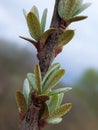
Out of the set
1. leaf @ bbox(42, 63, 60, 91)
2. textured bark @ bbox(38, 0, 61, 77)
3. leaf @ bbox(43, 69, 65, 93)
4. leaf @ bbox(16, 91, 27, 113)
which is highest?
textured bark @ bbox(38, 0, 61, 77)

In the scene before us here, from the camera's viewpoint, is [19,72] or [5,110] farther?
[19,72]

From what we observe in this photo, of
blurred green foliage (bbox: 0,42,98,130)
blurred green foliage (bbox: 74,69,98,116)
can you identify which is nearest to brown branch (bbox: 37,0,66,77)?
blurred green foliage (bbox: 0,42,98,130)

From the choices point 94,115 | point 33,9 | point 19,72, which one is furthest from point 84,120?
point 33,9

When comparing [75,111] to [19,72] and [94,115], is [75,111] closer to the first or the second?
[94,115]

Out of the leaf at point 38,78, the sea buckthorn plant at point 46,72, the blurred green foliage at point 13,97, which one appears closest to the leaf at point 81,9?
the sea buckthorn plant at point 46,72

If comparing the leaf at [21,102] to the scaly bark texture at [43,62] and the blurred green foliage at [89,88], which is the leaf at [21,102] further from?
the blurred green foliage at [89,88]

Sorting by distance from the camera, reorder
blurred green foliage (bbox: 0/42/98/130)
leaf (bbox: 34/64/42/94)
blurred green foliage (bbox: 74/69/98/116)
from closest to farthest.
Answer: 1. leaf (bbox: 34/64/42/94)
2. blurred green foliage (bbox: 0/42/98/130)
3. blurred green foliage (bbox: 74/69/98/116)

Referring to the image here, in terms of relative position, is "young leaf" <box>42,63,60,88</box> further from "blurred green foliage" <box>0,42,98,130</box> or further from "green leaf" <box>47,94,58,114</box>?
"blurred green foliage" <box>0,42,98,130</box>

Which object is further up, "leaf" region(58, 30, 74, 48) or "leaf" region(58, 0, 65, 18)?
"leaf" region(58, 0, 65, 18)
